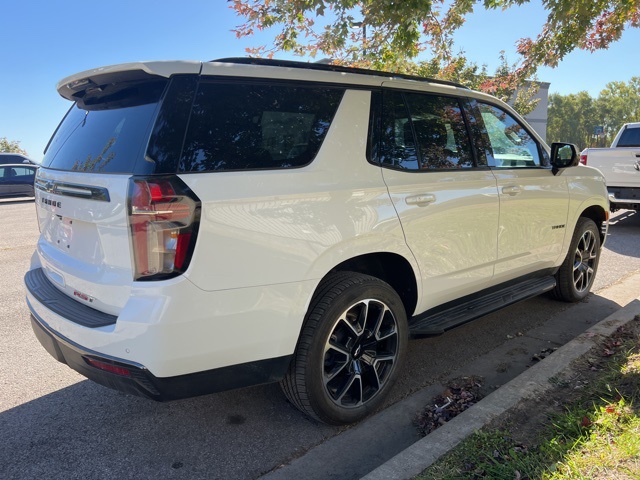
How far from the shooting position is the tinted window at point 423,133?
315cm

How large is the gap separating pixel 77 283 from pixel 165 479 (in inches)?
43.3

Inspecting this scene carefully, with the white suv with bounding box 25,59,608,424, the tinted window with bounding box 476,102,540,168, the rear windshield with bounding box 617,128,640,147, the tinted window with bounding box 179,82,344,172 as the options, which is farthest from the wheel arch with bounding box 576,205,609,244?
the rear windshield with bounding box 617,128,640,147

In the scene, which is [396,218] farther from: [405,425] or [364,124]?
[405,425]

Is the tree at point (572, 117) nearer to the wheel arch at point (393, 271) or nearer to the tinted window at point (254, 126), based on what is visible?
the wheel arch at point (393, 271)

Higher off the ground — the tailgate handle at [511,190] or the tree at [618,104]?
the tree at [618,104]

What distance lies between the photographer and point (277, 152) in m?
2.55

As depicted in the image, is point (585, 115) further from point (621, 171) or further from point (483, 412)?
point (483, 412)

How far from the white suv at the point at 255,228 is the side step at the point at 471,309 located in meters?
0.02

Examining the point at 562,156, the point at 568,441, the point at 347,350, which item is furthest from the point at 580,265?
the point at 347,350

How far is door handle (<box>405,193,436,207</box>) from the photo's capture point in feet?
→ 10.1

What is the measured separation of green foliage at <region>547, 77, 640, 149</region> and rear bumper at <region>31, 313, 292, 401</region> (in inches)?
3448

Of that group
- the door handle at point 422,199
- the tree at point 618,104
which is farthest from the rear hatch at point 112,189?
the tree at point 618,104

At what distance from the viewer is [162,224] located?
2.17 meters

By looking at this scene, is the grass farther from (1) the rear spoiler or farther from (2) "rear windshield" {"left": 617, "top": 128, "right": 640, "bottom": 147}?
(2) "rear windshield" {"left": 617, "top": 128, "right": 640, "bottom": 147}
